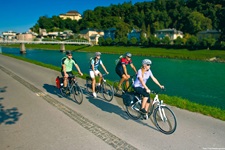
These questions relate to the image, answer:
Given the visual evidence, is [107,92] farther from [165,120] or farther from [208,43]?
[208,43]

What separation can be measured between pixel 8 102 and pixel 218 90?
18.9 meters

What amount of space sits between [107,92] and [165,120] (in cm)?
351

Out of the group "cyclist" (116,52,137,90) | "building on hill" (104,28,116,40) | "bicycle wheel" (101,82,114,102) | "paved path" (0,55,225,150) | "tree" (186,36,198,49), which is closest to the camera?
"paved path" (0,55,225,150)

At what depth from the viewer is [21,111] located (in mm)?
7555

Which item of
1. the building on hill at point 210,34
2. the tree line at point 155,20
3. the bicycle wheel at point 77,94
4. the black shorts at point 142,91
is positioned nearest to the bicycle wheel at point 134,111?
the black shorts at point 142,91

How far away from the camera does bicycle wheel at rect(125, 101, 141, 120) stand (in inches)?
253

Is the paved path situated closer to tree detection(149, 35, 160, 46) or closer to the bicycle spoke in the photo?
the bicycle spoke

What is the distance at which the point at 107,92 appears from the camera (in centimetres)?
877

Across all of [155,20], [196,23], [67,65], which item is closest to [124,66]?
[67,65]

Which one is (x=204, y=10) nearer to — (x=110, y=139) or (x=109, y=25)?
(x=109, y=25)

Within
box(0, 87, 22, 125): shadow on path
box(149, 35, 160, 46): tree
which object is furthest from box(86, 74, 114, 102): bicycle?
box(149, 35, 160, 46): tree

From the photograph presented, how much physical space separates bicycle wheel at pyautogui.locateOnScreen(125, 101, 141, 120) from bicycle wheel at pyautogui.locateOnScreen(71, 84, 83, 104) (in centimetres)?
224

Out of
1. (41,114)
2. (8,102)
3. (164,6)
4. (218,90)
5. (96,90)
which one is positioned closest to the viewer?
(41,114)

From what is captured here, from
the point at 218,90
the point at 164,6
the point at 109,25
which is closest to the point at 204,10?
the point at 164,6
